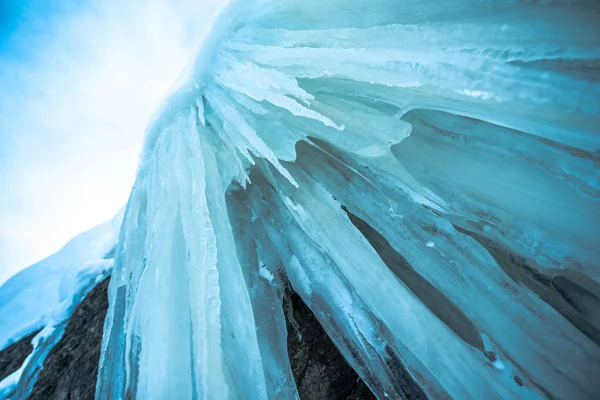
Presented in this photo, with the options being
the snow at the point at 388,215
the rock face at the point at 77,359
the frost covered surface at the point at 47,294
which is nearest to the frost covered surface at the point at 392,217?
the snow at the point at 388,215

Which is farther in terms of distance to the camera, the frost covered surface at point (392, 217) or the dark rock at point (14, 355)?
the dark rock at point (14, 355)

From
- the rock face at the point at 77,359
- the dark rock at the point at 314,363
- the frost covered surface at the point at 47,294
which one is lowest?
the dark rock at the point at 314,363

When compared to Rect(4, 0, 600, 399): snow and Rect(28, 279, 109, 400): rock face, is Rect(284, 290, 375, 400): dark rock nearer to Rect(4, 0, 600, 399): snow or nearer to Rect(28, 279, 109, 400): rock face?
Rect(4, 0, 600, 399): snow

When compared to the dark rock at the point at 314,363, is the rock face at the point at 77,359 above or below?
above

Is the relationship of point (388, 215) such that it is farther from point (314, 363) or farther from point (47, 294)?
point (47, 294)

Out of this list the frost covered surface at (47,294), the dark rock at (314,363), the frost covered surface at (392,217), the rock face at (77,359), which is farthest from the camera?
the frost covered surface at (47,294)

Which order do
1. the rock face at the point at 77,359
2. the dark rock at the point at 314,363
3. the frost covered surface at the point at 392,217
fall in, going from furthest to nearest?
the rock face at the point at 77,359
the dark rock at the point at 314,363
the frost covered surface at the point at 392,217

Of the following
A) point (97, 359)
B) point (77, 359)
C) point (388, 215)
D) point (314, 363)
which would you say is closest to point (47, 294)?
point (77, 359)

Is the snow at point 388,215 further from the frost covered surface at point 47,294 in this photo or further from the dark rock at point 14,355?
the dark rock at point 14,355
